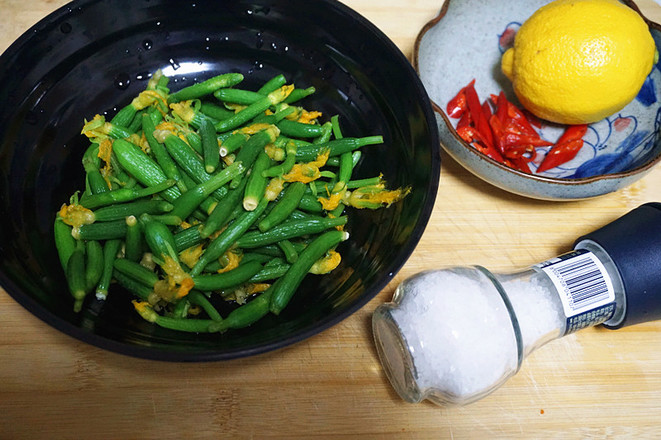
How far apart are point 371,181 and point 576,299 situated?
0.53 metres

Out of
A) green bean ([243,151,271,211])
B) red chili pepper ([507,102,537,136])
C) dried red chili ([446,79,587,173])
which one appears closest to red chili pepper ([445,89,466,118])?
dried red chili ([446,79,587,173])

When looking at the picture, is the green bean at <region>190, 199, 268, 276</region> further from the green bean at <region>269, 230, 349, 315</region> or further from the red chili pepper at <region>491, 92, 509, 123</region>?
the red chili pepper at <region>491, 92, 509, 123</region>

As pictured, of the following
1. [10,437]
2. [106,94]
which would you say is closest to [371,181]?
[106,94]

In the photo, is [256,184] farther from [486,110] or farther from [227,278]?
[486,110]

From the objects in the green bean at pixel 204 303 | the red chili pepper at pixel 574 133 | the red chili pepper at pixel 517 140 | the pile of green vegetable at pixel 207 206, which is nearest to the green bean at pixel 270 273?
the pile of green vegetable at pixel 207 206

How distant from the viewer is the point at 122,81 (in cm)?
145

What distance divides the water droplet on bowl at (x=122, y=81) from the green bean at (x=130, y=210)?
15.9 inches

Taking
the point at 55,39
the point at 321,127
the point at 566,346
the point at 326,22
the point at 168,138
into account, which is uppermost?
the point at 55,39

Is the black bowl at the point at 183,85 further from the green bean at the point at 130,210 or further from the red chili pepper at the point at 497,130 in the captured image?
the red chili pepper at the point at 497,130

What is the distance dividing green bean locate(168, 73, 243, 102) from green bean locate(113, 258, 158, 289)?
0.45 metres

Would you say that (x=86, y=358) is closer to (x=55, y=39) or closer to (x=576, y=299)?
(x=55, y=39)

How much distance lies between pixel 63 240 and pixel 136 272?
193 mm

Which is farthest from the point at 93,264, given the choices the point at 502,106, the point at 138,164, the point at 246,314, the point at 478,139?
the point at 502,106

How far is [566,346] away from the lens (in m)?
1.31
